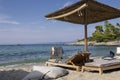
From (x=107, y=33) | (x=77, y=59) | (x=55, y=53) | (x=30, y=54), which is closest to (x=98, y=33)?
(x=107, y=33)

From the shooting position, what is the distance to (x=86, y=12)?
28.5 feet

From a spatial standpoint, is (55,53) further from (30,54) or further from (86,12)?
(30,54)

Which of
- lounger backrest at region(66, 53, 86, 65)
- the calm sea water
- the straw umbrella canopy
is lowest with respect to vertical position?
the calm sea water

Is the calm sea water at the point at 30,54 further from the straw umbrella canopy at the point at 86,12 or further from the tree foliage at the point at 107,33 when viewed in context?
the tree foliage at the point at 107,33

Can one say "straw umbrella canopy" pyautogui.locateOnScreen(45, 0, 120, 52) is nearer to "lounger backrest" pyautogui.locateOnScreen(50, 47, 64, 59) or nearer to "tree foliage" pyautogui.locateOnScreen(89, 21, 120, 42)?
"lounger backrest" pyautogui.locateOnScreen(50, 47, 64, 59)

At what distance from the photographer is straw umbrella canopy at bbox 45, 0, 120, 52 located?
25.0 ft

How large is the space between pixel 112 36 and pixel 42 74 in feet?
179

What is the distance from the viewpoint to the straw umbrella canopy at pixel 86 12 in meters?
7.61

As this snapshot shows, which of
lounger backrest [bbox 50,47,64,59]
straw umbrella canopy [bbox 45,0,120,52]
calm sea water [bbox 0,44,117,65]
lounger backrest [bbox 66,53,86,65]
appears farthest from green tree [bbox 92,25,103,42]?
lounger backrest [bbox 66,53,86,65]

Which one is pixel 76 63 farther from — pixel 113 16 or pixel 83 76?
pixel 113 16

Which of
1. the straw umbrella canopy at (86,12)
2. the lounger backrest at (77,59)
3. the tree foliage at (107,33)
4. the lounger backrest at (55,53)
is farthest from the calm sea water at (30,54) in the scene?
the tree foliage at (107,33)

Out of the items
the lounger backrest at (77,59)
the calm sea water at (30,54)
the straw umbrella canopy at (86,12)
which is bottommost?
the calm sea water at (30,54)

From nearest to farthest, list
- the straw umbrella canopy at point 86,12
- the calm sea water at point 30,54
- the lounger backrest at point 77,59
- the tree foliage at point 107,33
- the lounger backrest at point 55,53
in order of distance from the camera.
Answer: the lounger backrest at point 77,59 → the straw umbrella canopy at point 86,12 → the lounger backrest at point 55,53 → the calm sea water at point 30,54 → the tree foliage at point 107,33

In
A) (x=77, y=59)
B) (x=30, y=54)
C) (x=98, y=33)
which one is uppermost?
(x=98, y=33)
